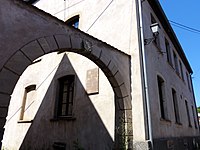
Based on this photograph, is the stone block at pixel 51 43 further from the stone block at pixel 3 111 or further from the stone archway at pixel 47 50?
the stone block at pixel 3 111

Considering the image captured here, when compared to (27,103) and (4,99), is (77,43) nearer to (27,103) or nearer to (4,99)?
(4,99)

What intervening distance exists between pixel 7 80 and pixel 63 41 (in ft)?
4.72

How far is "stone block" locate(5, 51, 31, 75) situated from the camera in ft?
10.1

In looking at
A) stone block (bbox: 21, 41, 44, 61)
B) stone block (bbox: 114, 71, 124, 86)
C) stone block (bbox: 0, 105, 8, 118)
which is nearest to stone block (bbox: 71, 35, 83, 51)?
stone block (bbox: 21, 41, 44, 61)

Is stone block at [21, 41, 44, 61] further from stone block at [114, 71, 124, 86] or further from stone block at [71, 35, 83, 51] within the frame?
stone block at [114, 71, 124, 86]

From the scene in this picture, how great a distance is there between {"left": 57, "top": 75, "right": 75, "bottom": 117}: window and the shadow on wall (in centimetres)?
26

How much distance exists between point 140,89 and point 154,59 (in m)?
2.25

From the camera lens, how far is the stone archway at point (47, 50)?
304cm

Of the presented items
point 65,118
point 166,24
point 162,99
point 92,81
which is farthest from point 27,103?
point 166,24

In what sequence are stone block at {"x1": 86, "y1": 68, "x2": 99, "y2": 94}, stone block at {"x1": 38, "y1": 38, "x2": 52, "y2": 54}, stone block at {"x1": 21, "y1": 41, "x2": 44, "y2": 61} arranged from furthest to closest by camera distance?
stone block at {"x1": 86, "y1": 68, "x2": 99, "y2": 94}
stone block at {"x1": 38, "y1": 38, "x2": 52, "y2": 54}
stone block at {"x1": 21, "y1": 41, "x2": 44, "y2": 61}

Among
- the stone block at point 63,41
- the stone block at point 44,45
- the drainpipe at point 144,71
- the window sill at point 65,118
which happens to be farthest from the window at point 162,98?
the stone block at point 44,45

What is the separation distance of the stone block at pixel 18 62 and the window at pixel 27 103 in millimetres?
4960

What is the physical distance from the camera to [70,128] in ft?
20.5

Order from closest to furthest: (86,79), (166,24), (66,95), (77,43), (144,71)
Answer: (77,43)
(144,71)
(86,79)
(66,95)
(166,24)
